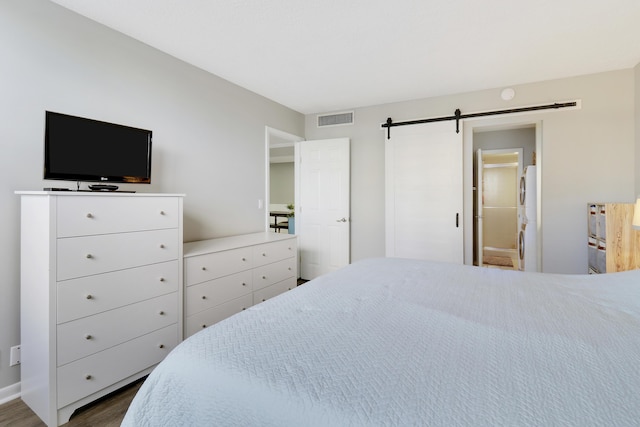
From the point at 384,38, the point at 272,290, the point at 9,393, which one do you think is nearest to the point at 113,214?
the point at 9,393

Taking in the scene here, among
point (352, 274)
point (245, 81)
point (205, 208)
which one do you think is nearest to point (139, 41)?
point (245, 81)

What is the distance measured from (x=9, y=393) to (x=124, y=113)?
1964mm

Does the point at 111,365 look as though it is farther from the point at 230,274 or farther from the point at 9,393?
the point at 230,274

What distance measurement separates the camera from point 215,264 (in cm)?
247

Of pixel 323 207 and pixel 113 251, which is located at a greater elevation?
pixel 323 207

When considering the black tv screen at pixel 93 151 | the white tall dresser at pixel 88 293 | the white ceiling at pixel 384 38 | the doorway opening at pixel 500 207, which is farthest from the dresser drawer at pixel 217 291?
the doorway opening at pixel 500 207

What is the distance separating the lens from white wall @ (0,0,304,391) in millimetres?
1807

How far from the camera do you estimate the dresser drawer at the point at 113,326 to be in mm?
1650

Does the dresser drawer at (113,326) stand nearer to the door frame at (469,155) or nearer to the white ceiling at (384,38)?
the white ceiling at (384,38)

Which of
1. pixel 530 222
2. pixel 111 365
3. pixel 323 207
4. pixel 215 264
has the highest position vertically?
pixel 323 207

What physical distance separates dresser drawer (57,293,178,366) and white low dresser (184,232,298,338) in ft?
0.66

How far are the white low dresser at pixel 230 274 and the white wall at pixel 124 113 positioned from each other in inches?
21.3

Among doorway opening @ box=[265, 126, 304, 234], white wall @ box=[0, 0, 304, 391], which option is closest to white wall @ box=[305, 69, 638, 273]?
white wall @ box=[0, 0, 304, 391]

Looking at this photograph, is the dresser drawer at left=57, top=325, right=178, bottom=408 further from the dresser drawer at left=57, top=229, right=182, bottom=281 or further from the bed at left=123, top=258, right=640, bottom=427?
the bed at left=123, top=258, right=640, bottom=427
